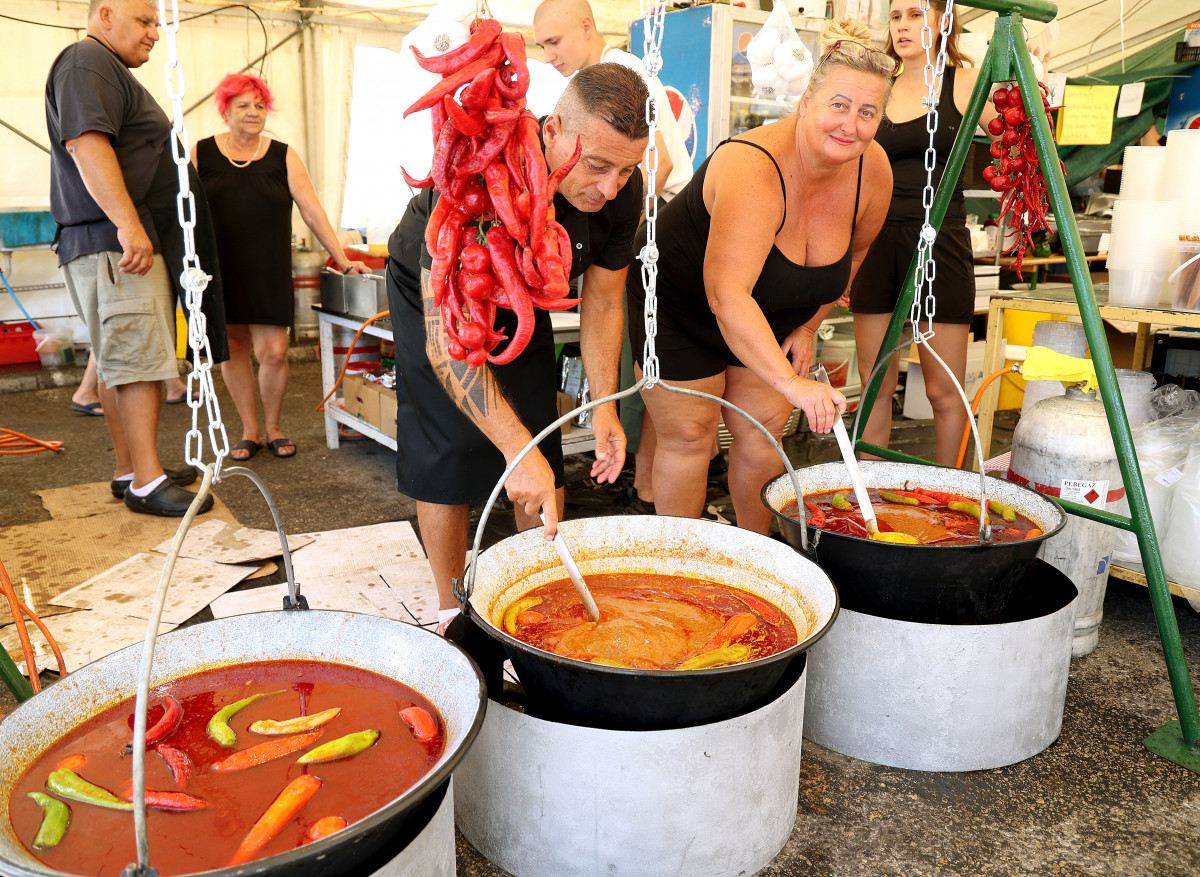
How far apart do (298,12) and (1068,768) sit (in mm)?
7345

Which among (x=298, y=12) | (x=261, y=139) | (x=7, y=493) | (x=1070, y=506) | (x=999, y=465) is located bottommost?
(x=7, y=493)

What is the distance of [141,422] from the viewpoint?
3.65 m

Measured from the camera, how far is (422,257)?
6.57 ft

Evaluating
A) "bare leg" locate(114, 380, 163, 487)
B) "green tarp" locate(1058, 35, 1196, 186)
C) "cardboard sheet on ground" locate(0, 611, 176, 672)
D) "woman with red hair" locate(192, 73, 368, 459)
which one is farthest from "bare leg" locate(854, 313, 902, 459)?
"green tarp" locate(1058, 35, 1196, 186)

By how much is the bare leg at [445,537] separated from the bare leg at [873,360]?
173cm

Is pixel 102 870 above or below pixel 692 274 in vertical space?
below

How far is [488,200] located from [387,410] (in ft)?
8.85

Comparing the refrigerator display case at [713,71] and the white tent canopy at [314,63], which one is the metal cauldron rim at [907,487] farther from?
the white tent canopy at [314,63]

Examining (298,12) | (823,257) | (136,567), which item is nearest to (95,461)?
(136,567)

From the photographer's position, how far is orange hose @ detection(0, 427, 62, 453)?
4676 mm

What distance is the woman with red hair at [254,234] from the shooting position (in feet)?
14.3

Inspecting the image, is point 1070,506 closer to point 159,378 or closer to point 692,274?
point 692,274

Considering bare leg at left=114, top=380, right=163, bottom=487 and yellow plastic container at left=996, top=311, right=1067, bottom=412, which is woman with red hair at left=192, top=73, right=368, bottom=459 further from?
yellow plastic container at left=996, top=311, right=1067, bottom=412

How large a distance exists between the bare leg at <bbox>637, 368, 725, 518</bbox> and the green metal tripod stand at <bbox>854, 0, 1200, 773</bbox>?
3.28 ft
